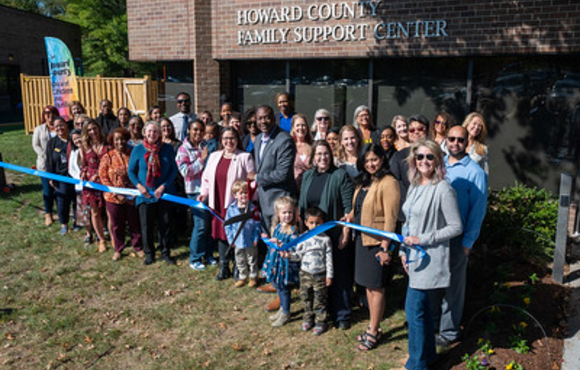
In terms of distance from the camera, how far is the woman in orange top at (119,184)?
22.7 ft

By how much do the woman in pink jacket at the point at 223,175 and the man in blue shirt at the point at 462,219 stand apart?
8.16 feet

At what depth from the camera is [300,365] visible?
4.54 m

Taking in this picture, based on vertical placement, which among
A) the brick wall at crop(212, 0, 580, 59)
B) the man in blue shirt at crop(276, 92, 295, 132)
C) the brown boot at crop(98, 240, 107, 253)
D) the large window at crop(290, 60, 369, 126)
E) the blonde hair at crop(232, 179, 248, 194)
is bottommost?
the brown boot at crop(98, 240, 107, 253)

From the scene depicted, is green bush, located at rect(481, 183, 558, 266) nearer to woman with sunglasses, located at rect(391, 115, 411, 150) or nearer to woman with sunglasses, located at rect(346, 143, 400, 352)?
woman with sunglasses, located at rect(391, 115, 411, 150)

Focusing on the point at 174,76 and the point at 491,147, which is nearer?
the point at 491,147

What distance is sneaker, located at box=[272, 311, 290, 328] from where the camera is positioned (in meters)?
5.23

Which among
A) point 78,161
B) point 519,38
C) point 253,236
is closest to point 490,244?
point 253,236

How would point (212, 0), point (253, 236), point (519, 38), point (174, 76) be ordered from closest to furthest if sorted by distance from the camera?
Result: point (253, 236), point (519, 38), point (212, 0), point (174, 76)

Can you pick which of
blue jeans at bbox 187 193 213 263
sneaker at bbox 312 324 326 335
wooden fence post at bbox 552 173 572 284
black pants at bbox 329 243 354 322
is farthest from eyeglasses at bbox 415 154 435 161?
blue jeans at bbox 187 193 213 263

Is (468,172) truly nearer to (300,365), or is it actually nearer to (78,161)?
(300,365)

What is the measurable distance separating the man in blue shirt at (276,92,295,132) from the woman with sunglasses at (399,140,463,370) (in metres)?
3.58

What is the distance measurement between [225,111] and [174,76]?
4.49m

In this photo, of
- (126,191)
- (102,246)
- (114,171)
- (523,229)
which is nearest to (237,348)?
(126,191)

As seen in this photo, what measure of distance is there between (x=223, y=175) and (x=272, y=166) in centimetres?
80
